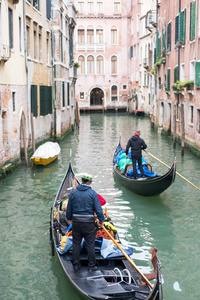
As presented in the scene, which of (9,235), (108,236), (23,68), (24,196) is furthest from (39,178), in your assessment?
(108,236)

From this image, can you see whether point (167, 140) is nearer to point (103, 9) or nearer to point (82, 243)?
point (82, 243)

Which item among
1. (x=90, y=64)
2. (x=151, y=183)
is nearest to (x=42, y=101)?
(x=151, y=183)

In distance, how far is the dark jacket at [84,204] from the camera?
492 cm

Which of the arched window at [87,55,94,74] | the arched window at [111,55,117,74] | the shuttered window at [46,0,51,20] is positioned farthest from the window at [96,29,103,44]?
the shuttered window at [46,0,51,20]

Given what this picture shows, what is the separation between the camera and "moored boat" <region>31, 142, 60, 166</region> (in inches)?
498

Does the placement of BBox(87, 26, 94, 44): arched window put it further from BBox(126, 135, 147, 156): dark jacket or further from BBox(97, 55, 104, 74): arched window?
BBox(126, 135, 147, 156): dark jacket

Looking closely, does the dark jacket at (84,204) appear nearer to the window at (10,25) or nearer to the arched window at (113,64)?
the window at (10,25)

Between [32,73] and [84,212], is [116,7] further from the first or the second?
[84,212]

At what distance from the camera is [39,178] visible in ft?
37.7

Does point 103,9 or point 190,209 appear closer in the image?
point 190,209

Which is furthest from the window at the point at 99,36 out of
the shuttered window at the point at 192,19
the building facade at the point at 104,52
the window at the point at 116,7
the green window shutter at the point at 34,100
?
the green window shutter at the point at 34,100

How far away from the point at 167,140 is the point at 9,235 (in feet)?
42.1

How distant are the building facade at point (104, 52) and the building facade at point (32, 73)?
1597 cm

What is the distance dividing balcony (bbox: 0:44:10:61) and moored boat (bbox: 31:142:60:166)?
10.6ft
